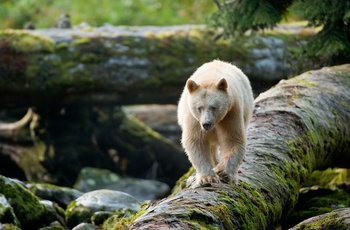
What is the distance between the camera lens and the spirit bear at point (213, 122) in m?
6.44

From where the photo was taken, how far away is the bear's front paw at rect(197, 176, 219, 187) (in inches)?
252

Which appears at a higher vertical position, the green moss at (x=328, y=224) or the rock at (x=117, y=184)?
the green moss at (x=328, y=224)

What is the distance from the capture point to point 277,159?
24.4 feet

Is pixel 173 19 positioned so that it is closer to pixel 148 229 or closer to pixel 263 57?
pixel 263 57

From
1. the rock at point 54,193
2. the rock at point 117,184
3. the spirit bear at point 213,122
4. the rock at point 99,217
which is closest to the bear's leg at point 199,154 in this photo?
the spirit bear at point 213,122

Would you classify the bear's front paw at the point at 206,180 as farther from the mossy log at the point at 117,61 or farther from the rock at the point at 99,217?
the mossy log at the point at 117,61

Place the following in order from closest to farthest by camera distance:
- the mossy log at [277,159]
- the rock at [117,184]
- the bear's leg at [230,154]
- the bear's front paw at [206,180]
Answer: the mossy log at [277,159], the bear's front paw at [206,180], the bear's leg at [230,154], the rock at [117,184]

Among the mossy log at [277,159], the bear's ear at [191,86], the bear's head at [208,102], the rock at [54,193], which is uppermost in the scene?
the bear's ear at [191,86]

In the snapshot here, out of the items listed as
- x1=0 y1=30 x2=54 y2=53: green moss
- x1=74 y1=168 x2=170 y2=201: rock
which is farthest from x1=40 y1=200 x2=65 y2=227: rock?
x1=74 y1=168 x2=170 y2=201: rock

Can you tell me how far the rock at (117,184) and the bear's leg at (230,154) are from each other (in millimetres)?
6657

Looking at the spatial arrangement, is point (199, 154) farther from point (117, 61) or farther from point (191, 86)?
point (117, 61)

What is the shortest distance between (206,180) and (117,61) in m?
6.24

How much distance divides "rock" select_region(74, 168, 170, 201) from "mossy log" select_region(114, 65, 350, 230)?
4953mm

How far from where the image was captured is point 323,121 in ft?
27.6
